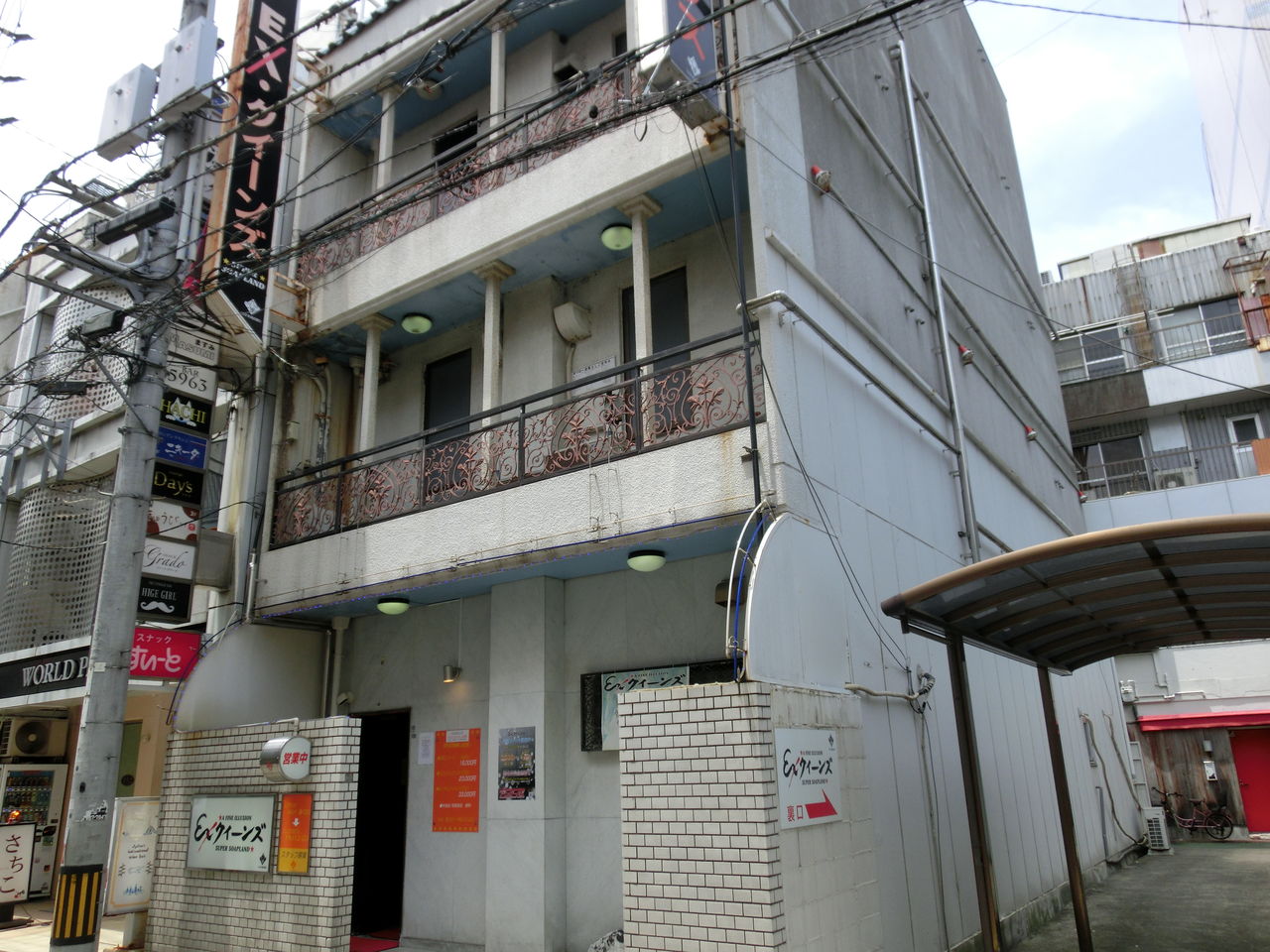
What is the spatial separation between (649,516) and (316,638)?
242 inches

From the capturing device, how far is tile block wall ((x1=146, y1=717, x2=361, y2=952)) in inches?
336

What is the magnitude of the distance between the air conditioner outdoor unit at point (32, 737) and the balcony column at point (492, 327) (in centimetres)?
1173

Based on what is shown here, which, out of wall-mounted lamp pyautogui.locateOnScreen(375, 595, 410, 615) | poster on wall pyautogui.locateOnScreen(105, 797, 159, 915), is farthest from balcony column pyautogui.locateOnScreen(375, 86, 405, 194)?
poster on wall pyautogui.locateOnScreen(105, 797, 159, 915)

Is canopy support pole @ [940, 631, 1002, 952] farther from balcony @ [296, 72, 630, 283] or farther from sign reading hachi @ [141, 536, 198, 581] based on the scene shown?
sign reading hachi @ [141, 536, 198, 581]

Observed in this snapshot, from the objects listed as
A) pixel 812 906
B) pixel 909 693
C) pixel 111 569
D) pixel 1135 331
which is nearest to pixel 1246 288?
pixel 1135 331

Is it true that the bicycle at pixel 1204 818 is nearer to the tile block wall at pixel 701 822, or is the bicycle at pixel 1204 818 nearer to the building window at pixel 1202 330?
the building window at pixel 1202 330

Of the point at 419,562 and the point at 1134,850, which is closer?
the point at 419,562

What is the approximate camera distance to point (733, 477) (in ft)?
25.7

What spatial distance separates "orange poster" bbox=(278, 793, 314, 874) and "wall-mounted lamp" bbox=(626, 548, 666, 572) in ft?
12.8

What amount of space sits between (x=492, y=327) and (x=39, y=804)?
12.4m

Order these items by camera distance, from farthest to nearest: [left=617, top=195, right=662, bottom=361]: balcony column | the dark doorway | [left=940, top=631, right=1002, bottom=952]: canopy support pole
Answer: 1. the dark doorway
2. [left=617, top=195, right=662, bottom=361]: balcony column
3. [left=940, top=631, right=1002, bottom=952]: canopy support pole

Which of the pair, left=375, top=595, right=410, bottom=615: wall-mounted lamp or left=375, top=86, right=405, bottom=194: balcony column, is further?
left=375, top=86, right=405, bottom=194: balcony column

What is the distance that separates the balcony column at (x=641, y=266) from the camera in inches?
354

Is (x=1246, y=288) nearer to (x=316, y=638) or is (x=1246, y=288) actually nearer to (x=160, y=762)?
(x=316, y=638)
